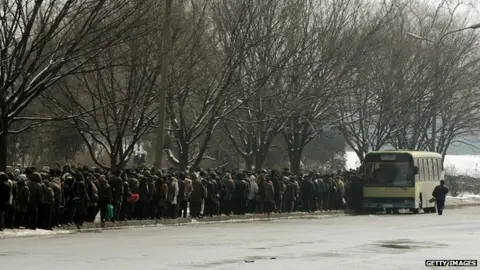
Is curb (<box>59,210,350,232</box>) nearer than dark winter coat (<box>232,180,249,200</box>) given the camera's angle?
Yes

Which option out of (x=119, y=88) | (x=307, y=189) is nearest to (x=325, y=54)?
(x=307, y=189)

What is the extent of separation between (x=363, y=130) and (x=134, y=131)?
82.0ft

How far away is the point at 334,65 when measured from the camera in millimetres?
50656

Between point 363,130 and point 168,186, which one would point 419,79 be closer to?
point 363,130

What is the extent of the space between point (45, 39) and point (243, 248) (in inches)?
413

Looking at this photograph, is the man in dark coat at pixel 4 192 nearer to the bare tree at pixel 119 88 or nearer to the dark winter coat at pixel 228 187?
the bare tree at pixel 119 88

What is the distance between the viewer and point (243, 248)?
2398 cm

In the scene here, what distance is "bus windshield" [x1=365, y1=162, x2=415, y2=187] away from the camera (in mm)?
51656

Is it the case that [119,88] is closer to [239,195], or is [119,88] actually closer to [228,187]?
[228,187]

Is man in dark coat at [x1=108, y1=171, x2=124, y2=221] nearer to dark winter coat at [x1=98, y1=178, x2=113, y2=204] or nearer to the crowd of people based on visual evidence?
the crowd of people

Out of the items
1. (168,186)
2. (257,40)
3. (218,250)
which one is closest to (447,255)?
(218,250)

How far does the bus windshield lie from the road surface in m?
17.5

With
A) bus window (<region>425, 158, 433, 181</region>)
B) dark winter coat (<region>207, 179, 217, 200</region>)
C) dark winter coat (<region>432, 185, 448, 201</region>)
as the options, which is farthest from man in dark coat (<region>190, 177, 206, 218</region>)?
bus window (<region>425, 158, 433, 181</region>)

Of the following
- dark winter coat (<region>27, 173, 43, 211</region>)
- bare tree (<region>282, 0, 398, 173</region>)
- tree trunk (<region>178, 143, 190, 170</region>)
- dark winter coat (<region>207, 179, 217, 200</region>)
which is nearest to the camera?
dark winter coat (<region>27, 173, 43, 211</region>)
